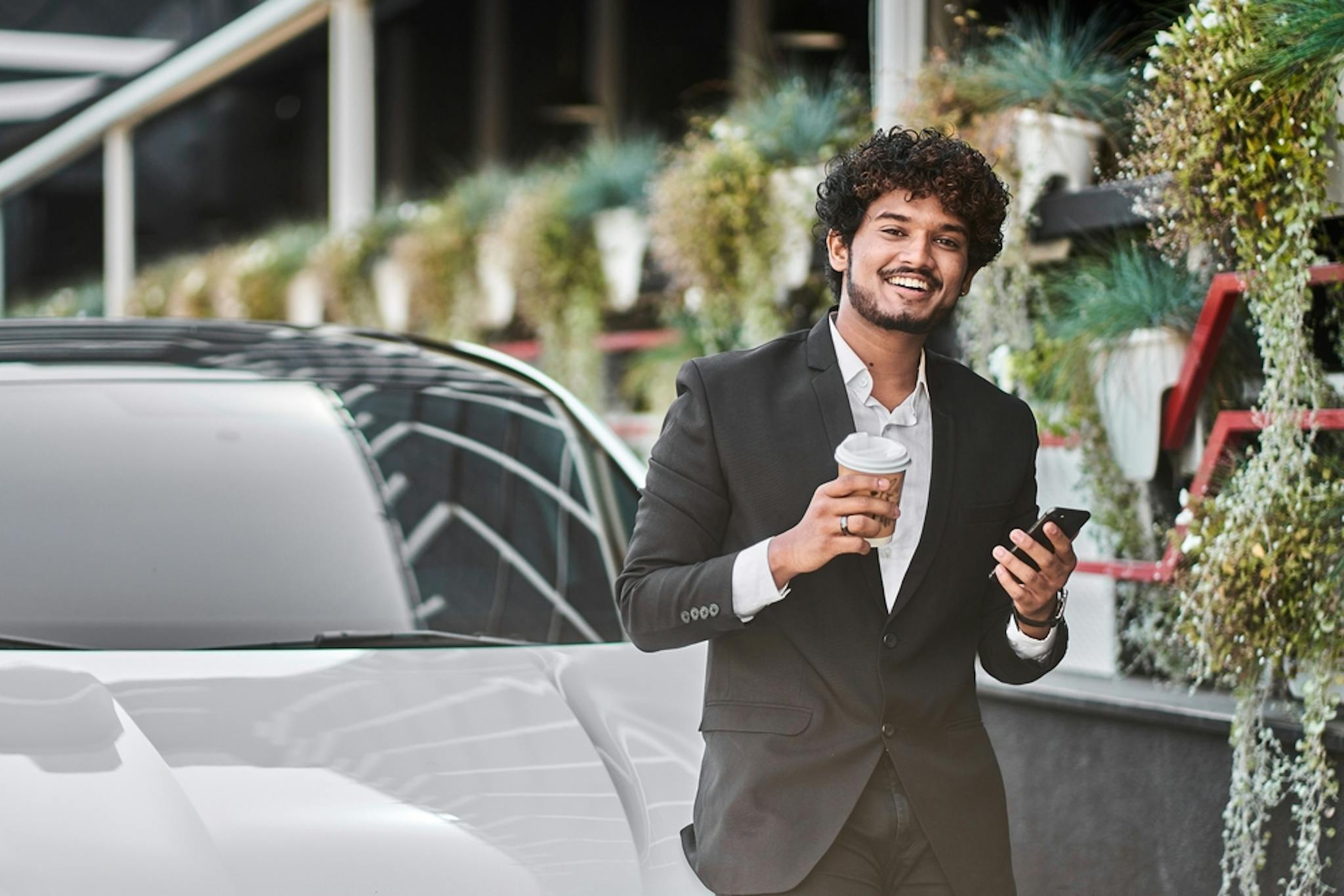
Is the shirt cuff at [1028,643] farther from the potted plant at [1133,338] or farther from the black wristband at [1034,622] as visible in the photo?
the potted plant at [1133,338]

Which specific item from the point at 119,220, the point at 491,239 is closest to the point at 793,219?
the point at 491,239

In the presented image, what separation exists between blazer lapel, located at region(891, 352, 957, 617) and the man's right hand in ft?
0.62

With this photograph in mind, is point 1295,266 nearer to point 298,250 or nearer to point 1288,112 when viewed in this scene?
point 1288,112

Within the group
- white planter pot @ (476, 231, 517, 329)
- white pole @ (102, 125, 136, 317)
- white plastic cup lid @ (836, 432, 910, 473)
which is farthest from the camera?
white pole @ (102, 125, 136, 317)

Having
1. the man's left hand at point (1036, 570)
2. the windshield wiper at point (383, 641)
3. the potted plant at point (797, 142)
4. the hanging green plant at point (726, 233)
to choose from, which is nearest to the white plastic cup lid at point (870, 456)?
the man's left hand at point (1036, 570)

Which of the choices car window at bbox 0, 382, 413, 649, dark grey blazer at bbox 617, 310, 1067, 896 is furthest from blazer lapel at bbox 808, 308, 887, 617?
car window at bbox 0, 382, 413, 649

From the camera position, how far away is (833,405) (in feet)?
6.62

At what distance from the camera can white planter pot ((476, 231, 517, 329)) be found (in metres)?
7.20

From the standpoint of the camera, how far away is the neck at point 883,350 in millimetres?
2053

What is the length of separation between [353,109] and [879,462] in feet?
28.5

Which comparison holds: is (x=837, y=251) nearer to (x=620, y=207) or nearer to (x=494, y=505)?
(x=494, y=505)

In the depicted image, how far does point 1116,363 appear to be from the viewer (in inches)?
152

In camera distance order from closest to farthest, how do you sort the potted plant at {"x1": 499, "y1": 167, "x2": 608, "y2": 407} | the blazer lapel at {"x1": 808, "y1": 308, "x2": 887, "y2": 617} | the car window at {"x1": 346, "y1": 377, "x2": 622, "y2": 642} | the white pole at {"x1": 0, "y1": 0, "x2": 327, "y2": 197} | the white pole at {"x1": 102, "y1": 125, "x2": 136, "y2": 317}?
the blazer lapel at {"x1": 808, "y1": 308, "x2": 887, "y2": 617} → the car window at {"x1": 346, "y1": 377, "x2": 622, "y2": 642} → the potted plant at {"x1": 499, "y1": 167, "x2": 608, "y2": 407} → the white pole at {"x1": 0, "y1": 0, "x2": 327, "y2": 197} → the white pole at {"x1": 102, "y1": 125, "x2": 136, "y2": 317}

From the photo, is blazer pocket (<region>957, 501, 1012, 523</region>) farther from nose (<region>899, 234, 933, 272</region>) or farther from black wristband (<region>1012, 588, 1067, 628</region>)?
nose (<region>899, 234, 933, 272</region>)
